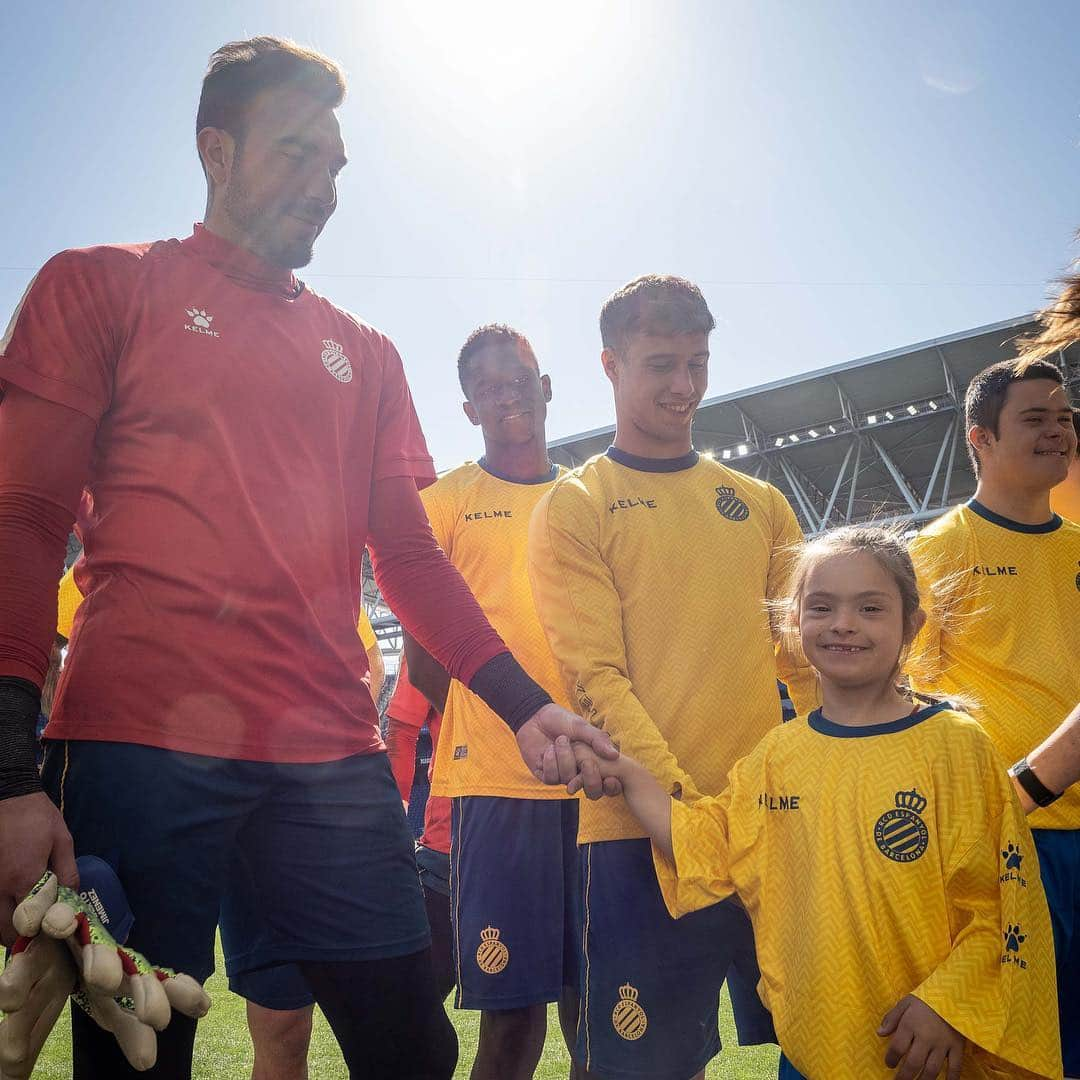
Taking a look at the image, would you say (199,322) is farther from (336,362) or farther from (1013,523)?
(1013,523)

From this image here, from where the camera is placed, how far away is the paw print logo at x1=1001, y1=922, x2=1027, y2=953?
5.47 ft

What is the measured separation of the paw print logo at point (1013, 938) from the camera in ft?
5.47

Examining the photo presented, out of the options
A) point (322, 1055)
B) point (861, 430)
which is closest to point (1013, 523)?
point (322, 1055)

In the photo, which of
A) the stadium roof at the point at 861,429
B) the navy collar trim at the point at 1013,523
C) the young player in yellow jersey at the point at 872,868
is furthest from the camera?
the stadium roof at the point at 861,429

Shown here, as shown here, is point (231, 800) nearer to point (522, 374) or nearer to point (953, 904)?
point (953, 904)

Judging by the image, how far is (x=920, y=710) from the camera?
1.94 meters

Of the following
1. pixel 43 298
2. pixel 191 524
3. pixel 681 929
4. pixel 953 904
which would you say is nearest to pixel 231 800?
pixel 191 524

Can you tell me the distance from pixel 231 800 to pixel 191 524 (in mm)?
419

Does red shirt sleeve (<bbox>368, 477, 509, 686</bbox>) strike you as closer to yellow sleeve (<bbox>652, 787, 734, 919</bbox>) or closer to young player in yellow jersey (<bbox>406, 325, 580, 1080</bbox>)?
yellow sleeve (<bbox>652, 787, 734, 919</bbox>)

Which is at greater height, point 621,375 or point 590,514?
point 621,375

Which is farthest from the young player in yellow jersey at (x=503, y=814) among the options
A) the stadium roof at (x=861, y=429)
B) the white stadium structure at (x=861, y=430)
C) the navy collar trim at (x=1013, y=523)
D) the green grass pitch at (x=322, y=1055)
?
the white stadium structure at (x=861, y=430)

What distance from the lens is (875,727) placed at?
6.30ft

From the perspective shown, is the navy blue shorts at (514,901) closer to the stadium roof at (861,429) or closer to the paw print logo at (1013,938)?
the paw print logo at (1013,938)

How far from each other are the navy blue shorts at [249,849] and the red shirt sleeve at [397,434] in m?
0.58
